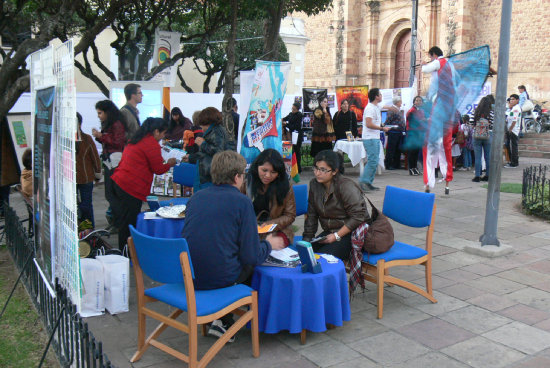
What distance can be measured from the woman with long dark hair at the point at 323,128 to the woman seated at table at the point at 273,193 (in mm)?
7096

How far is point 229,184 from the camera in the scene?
3582mm

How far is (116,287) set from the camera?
14.5 ft

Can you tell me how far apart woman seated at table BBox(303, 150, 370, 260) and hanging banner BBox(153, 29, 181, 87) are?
7.24 meters

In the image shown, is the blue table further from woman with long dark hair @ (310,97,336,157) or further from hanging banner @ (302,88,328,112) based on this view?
hanging banner @ (302,88,328,112)

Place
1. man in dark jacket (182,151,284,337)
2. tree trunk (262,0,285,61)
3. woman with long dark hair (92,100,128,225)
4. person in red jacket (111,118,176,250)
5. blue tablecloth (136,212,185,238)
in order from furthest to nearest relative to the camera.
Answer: tree trunk (262,0,285,61) < woman with long dark hair (92,100,128,225) < person in red jacket (111,118,176,250) < blue tablecloth (136,212,185,238) < man in dark jacket (182,151,284,337)

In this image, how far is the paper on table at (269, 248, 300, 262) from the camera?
385 cm

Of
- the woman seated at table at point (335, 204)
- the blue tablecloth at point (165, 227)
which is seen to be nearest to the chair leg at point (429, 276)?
the woman seated at table at point (335, 204)

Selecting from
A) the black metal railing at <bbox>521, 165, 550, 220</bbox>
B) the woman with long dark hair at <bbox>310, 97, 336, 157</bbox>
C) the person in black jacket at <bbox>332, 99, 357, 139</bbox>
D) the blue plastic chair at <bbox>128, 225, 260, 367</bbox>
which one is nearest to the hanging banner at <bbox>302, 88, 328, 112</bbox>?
the person in black jacket at <bbox>332, 99, 357, 139</bbox>

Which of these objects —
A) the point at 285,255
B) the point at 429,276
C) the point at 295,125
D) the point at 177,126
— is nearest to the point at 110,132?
the point at 177,126

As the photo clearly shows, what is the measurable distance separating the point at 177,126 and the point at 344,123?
3.97 meters

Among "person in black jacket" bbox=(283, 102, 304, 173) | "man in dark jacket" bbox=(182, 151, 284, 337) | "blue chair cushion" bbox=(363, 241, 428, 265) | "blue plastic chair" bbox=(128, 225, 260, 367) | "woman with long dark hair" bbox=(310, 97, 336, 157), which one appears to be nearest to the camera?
"blue plastic chair" bbox=(128, 225, 260, 367)

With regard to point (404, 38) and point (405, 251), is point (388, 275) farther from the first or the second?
point (404, 38)

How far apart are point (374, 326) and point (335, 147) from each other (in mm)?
7818

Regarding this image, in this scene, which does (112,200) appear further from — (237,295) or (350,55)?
(350,55)
